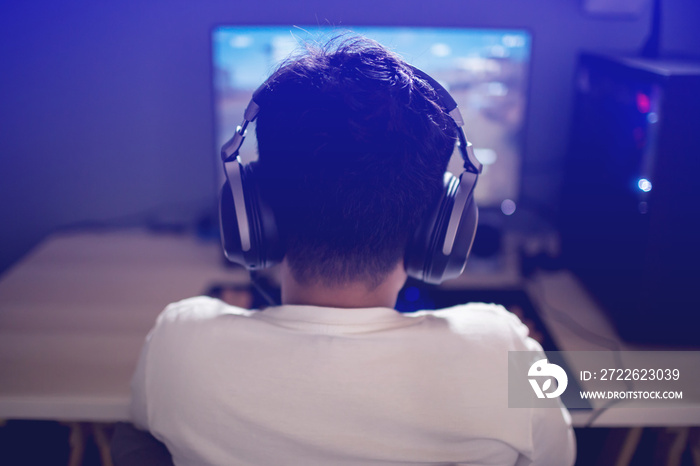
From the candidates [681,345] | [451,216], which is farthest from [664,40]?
[451,216]

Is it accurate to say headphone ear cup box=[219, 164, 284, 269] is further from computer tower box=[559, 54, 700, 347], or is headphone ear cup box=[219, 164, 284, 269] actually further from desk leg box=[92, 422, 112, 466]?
computer tower box=[559, 54, 700, 347]

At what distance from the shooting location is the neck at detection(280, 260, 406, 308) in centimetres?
73

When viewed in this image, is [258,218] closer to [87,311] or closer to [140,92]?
[87,311]

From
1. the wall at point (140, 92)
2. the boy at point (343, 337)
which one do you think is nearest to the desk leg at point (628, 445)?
the boy at point (343, 337)

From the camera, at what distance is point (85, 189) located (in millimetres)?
1577

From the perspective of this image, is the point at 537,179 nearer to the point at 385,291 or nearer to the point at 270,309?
the point at 385,291

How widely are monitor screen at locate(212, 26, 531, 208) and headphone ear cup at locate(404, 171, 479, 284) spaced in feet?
1.76

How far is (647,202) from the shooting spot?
100 centimetres

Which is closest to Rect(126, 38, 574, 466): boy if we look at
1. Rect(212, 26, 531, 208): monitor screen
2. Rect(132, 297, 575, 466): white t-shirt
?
Rect(132, 297, 575, 466): white t-shirt

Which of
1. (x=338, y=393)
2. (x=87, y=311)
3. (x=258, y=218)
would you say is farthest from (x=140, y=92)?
(x=338, y=393)

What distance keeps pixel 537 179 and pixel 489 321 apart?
98cm

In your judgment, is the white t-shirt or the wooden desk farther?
the wooden desk

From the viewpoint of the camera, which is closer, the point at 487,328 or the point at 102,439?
the point at 487,328

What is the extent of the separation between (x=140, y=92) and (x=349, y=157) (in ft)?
3.37
